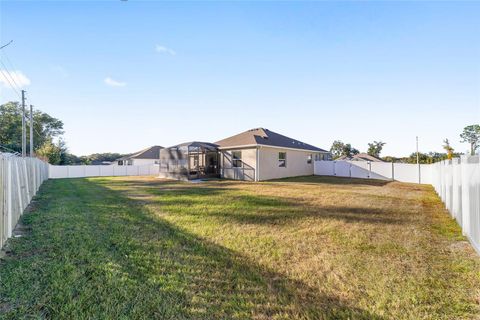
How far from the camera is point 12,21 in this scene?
8.85 meters

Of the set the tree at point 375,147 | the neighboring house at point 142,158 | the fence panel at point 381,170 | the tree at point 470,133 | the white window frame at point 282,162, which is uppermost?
the tree at point 470,133

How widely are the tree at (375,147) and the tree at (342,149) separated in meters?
5.47

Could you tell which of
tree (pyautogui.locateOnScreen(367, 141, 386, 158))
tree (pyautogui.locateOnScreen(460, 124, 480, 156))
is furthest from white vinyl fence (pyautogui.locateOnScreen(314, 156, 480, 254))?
tree (pyautogui.locateOnScreen(460, 124, 480, 156))

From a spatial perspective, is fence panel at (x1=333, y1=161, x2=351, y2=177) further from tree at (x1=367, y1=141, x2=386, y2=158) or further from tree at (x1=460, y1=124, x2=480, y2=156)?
tree at (x1=460, y1=124, x2=480, y2=156)

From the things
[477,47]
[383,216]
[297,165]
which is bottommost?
[383,216]

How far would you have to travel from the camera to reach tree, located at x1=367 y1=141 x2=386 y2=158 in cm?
4741

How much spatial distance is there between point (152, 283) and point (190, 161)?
611 inches

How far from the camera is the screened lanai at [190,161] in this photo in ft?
56.1

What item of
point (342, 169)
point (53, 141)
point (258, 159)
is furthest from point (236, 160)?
point (53, 141)

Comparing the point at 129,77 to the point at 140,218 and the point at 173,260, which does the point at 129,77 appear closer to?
the point at 140,218

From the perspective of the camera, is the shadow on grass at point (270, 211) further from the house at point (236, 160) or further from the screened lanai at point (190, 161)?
the screened lanai at point (190, 161)

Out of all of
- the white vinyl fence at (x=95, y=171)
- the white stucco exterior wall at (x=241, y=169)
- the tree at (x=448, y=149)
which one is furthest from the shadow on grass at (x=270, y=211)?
the white vinyl fence at (x=95, y=171)

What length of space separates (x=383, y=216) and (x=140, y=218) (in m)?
6.74

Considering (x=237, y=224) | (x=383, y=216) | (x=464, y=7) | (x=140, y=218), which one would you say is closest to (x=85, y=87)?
(x=140, y=218)
